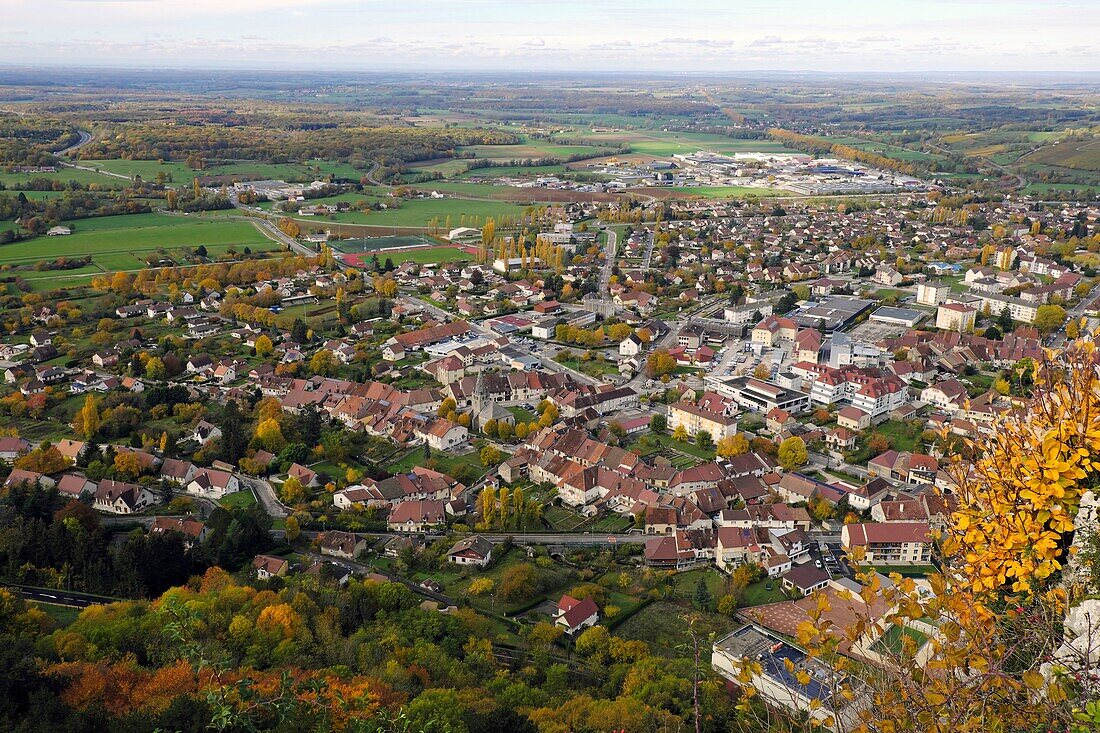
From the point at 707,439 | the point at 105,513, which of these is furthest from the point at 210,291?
the point at 707,439

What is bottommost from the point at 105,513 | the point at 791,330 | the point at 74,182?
the point at 105,513

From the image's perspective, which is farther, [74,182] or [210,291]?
[74,182]

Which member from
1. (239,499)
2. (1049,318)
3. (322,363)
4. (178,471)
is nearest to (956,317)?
(1049,318)

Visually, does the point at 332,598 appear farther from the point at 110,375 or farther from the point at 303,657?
the point at 110,375

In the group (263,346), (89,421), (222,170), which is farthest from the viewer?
(222,170)

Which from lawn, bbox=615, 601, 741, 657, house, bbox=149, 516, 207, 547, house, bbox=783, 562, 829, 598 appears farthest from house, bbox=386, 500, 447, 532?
house, bbox=783, 562, 829, 598

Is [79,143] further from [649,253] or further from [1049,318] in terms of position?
[1049,318]

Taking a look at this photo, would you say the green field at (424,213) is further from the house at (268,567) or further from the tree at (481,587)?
the tree at (481,587)
